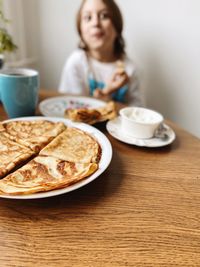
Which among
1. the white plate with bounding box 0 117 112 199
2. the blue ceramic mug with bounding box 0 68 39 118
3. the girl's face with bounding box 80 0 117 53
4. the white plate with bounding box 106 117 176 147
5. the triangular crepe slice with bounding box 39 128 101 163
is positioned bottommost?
the white plate with bounding box 106 117 176 147

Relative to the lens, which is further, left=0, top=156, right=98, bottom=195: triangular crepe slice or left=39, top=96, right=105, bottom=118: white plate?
left=39, top=96, right=105, bottom=118: white plate

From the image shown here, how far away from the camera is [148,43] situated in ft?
5.82

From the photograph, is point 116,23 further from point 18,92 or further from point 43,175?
point 43,175

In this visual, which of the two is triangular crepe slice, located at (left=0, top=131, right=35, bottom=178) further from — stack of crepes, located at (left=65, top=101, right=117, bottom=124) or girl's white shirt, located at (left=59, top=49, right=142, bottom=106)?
girl's white shirt, located at (left=59, top=49, right=142, bottom=106)

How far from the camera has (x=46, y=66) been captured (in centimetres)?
209

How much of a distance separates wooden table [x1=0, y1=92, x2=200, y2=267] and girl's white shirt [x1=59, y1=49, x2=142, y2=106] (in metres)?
1.03

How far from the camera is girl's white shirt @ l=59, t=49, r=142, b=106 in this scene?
1599mm

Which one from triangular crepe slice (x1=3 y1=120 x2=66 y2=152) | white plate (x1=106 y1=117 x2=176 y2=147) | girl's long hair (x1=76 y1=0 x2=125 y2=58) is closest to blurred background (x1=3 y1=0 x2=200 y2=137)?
girl's long hair (x1=76 y1=0 x2=125 y2=58)

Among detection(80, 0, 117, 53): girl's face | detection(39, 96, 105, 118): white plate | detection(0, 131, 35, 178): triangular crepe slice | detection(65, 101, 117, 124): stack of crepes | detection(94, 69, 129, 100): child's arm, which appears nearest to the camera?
detection(0, 131, 35, 178): triangular crepe slice

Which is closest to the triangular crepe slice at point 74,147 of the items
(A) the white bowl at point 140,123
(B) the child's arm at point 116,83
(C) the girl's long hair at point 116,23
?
(A) the white bowl at point 140,123

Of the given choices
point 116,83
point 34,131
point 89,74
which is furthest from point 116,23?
point 34,131

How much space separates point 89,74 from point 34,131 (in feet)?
3.21

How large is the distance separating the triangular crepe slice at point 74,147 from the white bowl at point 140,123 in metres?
0.14

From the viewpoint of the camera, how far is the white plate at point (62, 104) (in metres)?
0.92
